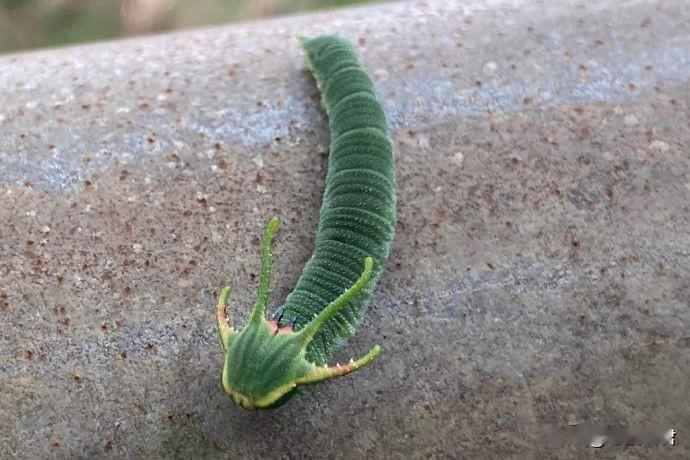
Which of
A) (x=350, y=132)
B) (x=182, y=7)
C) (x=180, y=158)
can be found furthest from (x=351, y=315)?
(x=182, y=7)

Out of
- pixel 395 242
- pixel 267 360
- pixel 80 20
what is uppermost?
pixel 267 360

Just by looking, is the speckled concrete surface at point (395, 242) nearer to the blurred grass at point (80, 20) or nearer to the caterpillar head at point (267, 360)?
the caterpillar head at point (267, 360)

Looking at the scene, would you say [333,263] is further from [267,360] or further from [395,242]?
[267,360]

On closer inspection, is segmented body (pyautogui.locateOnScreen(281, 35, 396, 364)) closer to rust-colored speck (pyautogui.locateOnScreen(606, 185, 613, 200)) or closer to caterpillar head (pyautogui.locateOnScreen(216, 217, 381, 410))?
caterpillar head (pyautogui.locateOnScreen(216, 217, 381, 410))

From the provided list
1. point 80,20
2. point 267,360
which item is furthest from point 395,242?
point 80,20

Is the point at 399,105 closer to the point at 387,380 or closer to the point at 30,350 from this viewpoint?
the point at 387,380

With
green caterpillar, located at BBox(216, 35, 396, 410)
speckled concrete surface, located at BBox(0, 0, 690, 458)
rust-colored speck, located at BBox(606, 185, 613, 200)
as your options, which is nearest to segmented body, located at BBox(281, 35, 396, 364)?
green caterpillar, located at BBox(216, 35, 396, 410)
